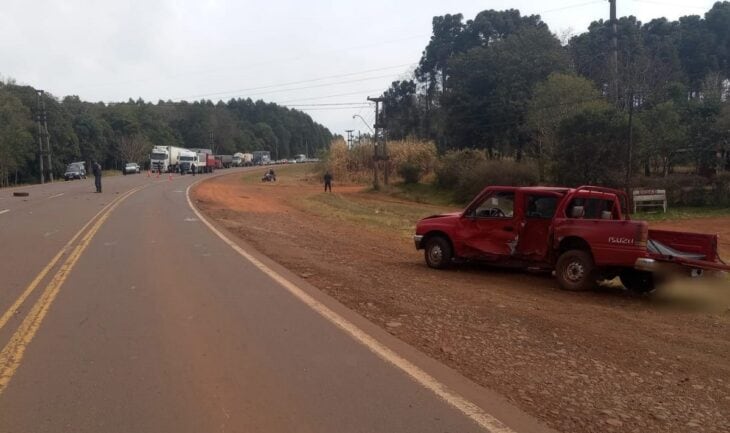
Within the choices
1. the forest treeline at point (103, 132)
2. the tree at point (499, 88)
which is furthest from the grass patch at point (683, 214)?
the forest treeline at point (103, 132)

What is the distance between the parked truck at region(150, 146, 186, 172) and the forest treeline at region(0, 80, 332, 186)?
43.7 feet

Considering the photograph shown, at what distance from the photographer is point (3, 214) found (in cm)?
2198

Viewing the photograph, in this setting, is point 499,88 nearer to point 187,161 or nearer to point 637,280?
point 187,161

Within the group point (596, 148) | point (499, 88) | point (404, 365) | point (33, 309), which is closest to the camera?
point (404, 365)

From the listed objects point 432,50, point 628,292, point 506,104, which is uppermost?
point 432,50

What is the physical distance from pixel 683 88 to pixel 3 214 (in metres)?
48.3

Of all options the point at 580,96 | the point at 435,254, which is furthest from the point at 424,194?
the point at 435,254

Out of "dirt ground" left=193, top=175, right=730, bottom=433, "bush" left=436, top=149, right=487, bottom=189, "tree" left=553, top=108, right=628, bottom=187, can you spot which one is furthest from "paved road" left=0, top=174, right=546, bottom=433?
"bush" left=436, top=149, right=487, bottom=189

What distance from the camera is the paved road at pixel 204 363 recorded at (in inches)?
174

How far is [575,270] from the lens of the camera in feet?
32.1

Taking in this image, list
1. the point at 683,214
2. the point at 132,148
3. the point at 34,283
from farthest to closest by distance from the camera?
the point at 132,148, the point at 683,214, the point at 34,283

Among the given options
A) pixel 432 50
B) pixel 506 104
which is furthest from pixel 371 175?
pixel 432 50

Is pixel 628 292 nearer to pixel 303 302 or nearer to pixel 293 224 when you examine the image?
pixel 303 302

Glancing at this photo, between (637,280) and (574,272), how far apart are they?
119cm
